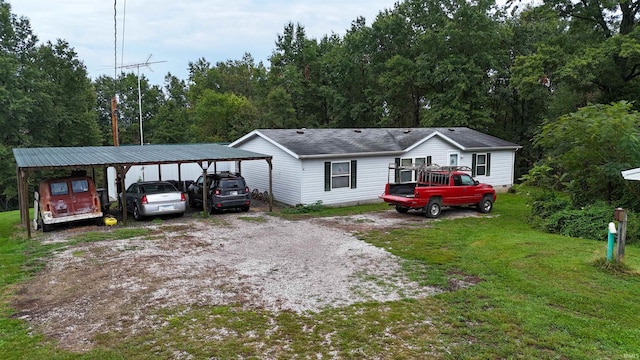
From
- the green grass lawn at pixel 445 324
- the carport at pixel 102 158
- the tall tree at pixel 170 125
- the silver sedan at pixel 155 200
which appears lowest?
the green grass lawn at pixel 445 324

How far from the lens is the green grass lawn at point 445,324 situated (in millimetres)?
5430

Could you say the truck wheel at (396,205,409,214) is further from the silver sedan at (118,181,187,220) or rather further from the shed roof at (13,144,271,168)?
the silver sedan at (118,181,187,220)

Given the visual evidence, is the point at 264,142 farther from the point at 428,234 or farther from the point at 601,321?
the point at 601,321

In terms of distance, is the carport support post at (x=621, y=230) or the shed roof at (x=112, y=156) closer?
the carport support post at (x=621, y=230)

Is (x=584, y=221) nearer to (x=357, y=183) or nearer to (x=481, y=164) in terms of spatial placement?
(x=357, y=183)

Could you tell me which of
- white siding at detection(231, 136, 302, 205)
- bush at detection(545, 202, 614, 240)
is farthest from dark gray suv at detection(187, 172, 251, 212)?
bush at detection(545, 202, 614, 240)

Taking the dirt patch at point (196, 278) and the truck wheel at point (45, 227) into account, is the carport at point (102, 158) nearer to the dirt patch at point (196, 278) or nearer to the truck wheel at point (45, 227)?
the truck wheel at point (45, 227)

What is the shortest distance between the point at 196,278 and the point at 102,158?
849 centimetres

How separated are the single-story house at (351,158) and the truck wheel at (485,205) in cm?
477

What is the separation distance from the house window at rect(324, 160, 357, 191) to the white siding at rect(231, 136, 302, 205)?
138 centimetres

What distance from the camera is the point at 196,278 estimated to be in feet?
28.2

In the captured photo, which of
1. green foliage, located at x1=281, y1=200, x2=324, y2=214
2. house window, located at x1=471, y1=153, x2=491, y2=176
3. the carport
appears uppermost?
the carport

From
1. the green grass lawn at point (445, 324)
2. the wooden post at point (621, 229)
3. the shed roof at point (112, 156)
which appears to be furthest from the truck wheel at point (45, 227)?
the wooden post at point (621, 229)

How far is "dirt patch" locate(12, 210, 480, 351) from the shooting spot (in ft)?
22.3
